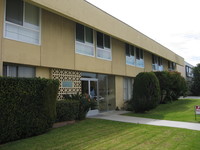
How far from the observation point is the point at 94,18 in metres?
11.9

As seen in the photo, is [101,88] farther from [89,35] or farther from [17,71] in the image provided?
[17,71]

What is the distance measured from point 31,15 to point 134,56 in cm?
1195

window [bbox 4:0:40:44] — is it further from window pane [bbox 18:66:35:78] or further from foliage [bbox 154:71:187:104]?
foliage [bbox 154:71:187:104]

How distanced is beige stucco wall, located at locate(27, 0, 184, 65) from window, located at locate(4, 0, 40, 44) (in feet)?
3.10

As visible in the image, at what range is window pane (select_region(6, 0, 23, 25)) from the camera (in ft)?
27.4

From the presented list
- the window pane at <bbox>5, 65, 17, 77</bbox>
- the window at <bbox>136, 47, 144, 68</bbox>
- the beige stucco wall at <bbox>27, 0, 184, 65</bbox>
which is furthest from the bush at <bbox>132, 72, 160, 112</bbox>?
the window pane at <bbox>5, 65, 17, 77</bbox>

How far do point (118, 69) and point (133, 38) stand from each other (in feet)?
9.93

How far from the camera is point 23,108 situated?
275 inches

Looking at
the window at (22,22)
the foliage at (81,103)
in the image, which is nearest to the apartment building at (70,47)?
the window at (22,22)

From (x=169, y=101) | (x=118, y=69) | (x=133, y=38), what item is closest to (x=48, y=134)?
(x=118, y=69)

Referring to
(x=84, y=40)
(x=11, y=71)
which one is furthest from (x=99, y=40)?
(x=11, y=71)

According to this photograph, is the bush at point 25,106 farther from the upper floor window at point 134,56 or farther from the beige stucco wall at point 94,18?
the upper floor window at point 134,56

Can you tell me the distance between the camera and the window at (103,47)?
14.0m

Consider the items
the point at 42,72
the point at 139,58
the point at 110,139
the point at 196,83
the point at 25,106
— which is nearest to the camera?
the point at 110,139
